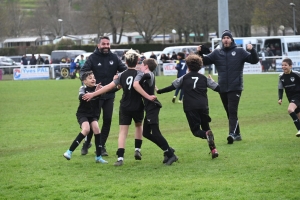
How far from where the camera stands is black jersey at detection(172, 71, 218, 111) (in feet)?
34.8

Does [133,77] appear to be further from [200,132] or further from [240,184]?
[240,184]

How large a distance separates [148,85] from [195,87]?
2.74ft

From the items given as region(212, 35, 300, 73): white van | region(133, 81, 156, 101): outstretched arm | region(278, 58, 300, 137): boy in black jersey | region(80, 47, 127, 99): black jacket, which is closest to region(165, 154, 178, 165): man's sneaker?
region(133, 81, 156, 101): outstretched arm

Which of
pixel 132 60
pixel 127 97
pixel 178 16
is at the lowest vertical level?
pixel 127 97

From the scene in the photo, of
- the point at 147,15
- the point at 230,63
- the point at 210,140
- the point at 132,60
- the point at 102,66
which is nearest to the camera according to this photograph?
the point at 132,60

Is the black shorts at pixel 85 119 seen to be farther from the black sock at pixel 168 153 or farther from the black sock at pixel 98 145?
the black sock at pixel 168 153

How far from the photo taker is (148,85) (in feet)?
33.8

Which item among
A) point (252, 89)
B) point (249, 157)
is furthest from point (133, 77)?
point (252, 89)

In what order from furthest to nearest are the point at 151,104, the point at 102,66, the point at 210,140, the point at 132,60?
the point at 102,66, the point at 210,140, the point at 151,104, the point at 132,60

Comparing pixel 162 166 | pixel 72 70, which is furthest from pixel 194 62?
pixel 72 70

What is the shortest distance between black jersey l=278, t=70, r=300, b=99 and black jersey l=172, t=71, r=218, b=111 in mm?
2939

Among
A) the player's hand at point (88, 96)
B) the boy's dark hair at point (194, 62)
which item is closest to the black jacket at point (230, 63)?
the boy's dark hair at point (194, 62)

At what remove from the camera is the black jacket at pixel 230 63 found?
12.5 metres

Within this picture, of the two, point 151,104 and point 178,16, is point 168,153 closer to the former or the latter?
point 151,104
